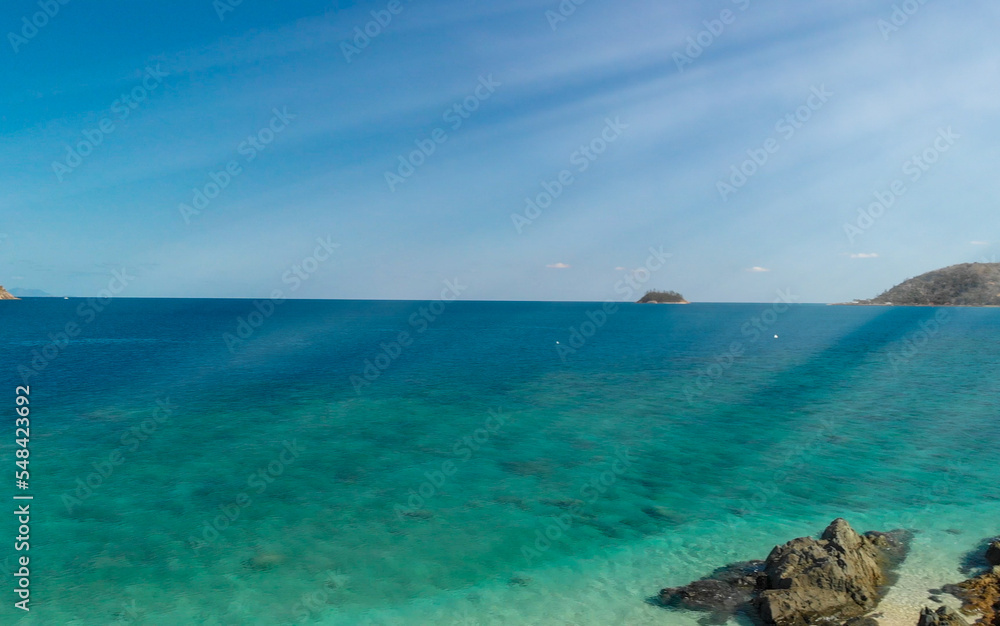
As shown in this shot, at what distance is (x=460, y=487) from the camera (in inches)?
1034

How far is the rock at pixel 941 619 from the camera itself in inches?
476

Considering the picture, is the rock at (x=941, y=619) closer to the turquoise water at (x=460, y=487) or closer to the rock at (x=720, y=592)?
the rock at (x=720, y=592)

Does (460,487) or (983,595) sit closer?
(983,595)

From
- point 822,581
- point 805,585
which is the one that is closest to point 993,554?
point 822,581

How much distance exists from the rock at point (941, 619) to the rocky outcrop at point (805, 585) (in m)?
1.87

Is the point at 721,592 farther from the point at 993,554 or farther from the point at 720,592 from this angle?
the point at 993,554

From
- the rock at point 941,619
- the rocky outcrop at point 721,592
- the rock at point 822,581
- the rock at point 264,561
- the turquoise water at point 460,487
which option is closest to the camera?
the rock at point 941,619

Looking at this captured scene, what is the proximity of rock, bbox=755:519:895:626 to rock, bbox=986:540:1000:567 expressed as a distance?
3.45 metres

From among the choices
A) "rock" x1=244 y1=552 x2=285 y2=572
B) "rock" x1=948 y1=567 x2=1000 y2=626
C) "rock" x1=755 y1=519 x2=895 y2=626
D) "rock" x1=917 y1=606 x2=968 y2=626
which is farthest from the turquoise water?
"rock" x1=917 y1=606 x2=968 y2=626

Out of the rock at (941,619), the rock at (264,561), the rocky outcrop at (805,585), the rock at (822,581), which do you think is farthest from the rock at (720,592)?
the rock at (264,561)

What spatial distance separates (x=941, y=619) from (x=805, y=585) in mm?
3110

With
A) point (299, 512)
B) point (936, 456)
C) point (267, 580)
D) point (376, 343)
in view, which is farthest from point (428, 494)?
point (376, 343)

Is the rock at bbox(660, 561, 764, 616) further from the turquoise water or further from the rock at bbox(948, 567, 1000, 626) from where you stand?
the rock at bbox(948, 567, 1000, 626)

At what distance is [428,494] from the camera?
25.3m
